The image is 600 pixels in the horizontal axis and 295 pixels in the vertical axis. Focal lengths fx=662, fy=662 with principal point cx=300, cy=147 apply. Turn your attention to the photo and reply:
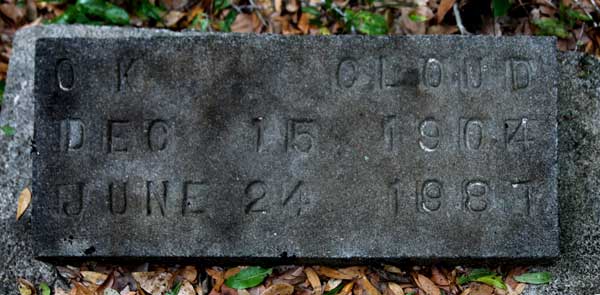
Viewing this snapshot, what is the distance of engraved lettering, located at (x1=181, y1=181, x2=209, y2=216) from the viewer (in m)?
3.01

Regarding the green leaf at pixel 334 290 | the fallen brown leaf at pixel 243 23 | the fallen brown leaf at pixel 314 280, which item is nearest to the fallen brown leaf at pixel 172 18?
the fallen brown leaf at pixel 243 23

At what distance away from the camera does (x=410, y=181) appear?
3.00m

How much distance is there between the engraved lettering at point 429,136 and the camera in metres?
3.01

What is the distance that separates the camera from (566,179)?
3.30 metres

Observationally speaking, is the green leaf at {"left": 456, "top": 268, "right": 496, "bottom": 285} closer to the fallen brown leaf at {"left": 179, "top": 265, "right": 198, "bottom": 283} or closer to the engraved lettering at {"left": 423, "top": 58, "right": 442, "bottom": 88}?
the engraved lettering at {"left": 423, "top": 58, "right": 442, "bottom": 88}

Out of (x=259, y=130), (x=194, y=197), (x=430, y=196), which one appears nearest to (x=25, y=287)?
(x=194, y=197)

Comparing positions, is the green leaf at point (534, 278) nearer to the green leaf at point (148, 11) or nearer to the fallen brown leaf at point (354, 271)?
the fallen brown leaf at point (354, 271)

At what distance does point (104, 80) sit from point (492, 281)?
6.78ft

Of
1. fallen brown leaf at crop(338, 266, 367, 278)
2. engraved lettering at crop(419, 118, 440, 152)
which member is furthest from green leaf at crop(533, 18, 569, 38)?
fallen brown leaf at crop(338, 266, 367, 278)

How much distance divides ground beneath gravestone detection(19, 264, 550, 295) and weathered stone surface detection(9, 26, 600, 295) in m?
0.10

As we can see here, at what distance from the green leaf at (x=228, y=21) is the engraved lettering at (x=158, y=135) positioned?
101 centimetres

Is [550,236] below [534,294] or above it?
above

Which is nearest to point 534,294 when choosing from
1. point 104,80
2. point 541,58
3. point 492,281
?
point 492,281

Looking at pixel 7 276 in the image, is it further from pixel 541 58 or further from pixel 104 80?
pixel 541 58
